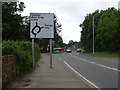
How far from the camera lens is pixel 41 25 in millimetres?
25859

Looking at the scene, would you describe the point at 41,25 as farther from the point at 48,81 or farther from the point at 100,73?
the point at 48,81

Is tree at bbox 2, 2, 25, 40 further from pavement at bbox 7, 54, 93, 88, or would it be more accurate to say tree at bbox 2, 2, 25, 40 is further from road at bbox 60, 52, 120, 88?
pavement at bbox 7, 54, 93, 88

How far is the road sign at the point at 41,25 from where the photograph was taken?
2553 centimetres

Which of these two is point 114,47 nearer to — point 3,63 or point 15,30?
point 3,63

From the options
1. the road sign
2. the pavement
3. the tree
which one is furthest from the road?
the tree

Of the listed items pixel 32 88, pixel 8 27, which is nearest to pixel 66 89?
pixel 32 88

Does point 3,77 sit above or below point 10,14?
below

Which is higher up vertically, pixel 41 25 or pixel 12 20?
pixel 12 20

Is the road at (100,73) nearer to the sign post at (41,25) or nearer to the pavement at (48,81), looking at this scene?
the pavement at (48,81)

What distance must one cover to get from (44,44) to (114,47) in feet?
262

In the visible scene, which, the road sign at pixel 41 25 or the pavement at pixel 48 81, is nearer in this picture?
the pavement at pixel 48 81

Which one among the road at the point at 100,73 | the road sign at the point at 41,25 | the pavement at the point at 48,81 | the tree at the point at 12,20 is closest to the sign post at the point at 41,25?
the road sign at the point at 41,25

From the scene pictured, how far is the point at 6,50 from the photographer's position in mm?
14828

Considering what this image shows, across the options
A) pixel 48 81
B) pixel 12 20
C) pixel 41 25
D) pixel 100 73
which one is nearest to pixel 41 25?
pixel 41 25
